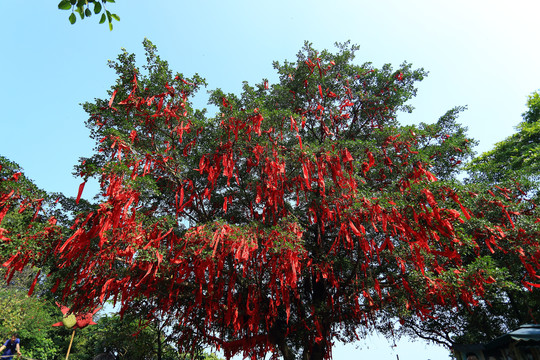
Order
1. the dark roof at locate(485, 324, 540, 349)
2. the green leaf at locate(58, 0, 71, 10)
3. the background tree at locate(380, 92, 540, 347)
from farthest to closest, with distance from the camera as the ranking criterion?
the background tree at locate(380, 92, 540, 347) < the dark roof at locate(485, 324, 540, 349) < the green leaf at locate(58, 0, 71, 10)

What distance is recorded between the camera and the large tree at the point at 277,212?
6.48m

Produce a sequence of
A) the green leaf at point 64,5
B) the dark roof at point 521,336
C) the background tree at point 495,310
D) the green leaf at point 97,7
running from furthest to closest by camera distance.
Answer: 1. the background tree at point 495,310
2. the dark roof at point 521,336
3. the green leaf at point 97,7
4. the green leaf at point 64,5

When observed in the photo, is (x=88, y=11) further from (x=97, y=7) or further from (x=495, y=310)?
(x=495, y=310)

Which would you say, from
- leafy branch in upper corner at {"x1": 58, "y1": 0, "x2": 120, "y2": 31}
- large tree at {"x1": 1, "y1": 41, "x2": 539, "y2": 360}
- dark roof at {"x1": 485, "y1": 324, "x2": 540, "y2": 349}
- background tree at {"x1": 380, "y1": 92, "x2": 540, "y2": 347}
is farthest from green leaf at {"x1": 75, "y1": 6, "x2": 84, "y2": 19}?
background tree at {"x1": 380, "y1": 92, "x2": 540, "y2": 347}

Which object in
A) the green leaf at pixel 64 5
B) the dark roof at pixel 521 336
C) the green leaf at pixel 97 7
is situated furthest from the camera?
the dark roof at pixel 521 336

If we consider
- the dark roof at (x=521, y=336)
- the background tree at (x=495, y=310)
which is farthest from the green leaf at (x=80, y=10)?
the background tree at (x=495, y=310)

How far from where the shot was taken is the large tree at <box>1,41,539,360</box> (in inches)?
255

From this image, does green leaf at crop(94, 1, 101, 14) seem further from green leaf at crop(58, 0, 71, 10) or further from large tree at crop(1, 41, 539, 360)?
large tree at crop(1, 41, 539, 360)

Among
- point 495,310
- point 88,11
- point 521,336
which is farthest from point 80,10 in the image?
point 495,310

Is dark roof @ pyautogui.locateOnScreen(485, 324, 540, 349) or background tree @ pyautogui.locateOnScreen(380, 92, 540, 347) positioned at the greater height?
background tree @ pyautogui.locateOnScreen(380, 92, 540, 347)

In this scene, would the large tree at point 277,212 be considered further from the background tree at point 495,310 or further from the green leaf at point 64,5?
the green leaf at point 64,5

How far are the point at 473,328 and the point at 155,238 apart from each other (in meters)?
12.0

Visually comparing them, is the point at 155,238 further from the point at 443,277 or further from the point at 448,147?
the point at 448,147

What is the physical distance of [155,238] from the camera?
263 inches
